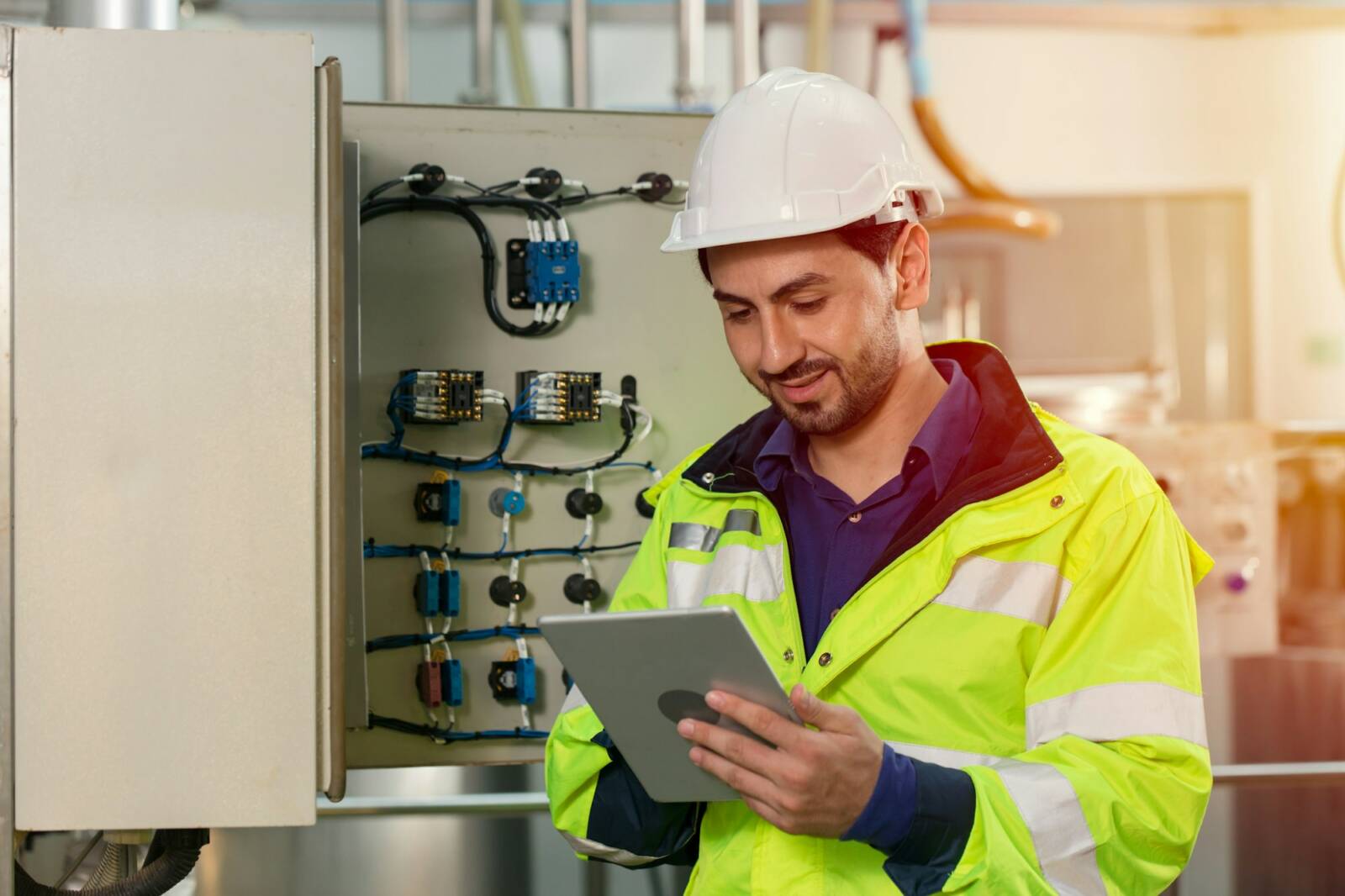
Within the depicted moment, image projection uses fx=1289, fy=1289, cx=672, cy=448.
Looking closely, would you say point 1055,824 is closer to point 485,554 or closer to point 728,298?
point 728,298

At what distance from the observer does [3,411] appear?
1378 mm

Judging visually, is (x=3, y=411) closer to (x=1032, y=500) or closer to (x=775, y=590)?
(x=775, y=590)

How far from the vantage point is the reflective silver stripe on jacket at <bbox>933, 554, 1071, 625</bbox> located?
1.00 metres

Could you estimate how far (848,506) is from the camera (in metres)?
1.13

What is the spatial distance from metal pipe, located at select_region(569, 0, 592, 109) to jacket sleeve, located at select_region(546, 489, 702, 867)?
1465 mm

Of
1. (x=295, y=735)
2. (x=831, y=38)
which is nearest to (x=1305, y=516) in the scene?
(x=831, y=38)

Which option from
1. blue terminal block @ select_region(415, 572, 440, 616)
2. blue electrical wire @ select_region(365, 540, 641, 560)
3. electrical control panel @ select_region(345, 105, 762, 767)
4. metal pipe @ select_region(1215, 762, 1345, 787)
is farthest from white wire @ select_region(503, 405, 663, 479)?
metal pipe @ select_region(1215, 762, 1345, 787)

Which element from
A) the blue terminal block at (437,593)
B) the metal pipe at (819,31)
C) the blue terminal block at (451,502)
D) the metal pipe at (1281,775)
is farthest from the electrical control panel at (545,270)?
the metal pipe at (1281,775)

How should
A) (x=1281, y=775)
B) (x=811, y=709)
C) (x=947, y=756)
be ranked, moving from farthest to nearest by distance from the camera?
(x=1281, y=775)
(x=947, y=756)
(x=811, y=709)

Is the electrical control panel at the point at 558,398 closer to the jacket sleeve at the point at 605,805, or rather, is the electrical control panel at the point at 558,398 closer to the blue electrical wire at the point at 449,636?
the blue electrical wire at the point at 449,636

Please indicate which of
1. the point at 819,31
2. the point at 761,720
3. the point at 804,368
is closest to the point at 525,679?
the point at 804,368

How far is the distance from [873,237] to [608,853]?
0.60 m

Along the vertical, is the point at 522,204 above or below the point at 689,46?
below

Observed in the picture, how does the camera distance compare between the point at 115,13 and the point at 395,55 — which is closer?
the point at 115,13
